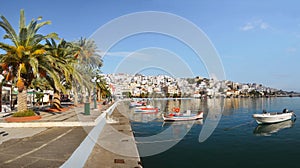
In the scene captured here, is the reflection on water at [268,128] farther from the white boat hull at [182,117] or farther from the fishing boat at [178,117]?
the fishing boat at [178,117]

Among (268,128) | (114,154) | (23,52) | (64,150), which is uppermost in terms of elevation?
(23,52)

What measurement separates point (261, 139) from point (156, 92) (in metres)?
147

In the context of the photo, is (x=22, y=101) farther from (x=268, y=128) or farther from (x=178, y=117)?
(x=268, y=128)

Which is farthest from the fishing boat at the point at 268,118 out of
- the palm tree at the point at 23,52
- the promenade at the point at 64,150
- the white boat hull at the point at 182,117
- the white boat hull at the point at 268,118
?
the palm tree at the point at 23,52

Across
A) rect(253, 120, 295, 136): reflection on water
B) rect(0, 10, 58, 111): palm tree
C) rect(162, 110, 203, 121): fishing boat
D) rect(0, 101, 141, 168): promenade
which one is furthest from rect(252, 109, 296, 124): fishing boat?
rect(0, 10, 58, 111): palm tree

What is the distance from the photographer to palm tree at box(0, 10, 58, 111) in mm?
17438

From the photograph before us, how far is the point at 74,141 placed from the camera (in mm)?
11633

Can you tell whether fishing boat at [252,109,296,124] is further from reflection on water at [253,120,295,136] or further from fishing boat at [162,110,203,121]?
fishing boat at [162,110,203,121]

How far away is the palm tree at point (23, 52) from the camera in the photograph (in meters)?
17.4

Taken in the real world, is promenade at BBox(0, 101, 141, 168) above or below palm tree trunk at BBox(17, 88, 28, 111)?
below

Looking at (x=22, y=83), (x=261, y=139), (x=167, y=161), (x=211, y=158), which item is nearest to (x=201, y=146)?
(x=211, y=158)

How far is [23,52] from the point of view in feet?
57.4

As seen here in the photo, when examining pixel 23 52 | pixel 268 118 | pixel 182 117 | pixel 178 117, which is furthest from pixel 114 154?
pixel 268 118

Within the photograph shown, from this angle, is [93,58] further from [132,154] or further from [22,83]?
[132,154]
